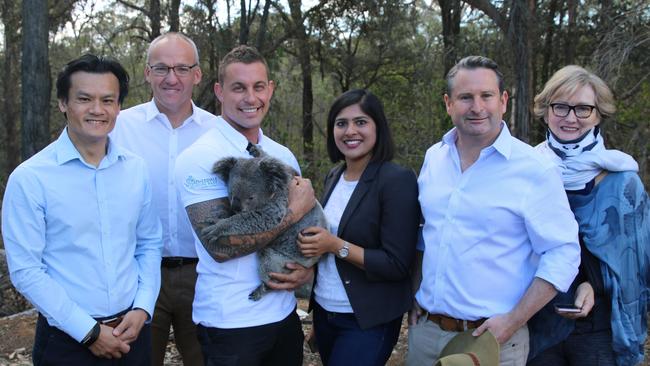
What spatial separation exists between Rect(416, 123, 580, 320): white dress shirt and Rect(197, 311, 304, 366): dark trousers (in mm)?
812

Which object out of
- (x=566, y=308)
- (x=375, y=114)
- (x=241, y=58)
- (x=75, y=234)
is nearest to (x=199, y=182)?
(x=75, y=234)

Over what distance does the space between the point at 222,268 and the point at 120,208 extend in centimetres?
59

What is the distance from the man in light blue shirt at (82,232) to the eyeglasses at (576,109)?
2252 millimetres

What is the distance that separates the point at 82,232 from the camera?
2.67m

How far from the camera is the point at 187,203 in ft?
9.28

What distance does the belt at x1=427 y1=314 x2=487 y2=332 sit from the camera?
2.82 metres

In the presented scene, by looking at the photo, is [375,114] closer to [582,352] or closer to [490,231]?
[490,231]

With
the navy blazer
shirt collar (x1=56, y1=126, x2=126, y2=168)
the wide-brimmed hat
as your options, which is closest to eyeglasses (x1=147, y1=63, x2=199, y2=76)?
shirt collar (x1=56, y1=126, x2=126, y2=168)

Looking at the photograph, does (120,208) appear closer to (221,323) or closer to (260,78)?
(221,323)

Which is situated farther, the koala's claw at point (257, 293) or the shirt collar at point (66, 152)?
the koala's claw at point (257, 293)

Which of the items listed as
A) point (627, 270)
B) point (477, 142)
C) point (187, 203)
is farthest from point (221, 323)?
point (627, 270)

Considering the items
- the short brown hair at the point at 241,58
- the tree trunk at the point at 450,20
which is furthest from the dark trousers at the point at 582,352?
the tree trunk at the point at 450,20

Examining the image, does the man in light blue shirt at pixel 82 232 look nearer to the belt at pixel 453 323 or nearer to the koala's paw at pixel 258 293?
the koala's paw at pixel 258 293

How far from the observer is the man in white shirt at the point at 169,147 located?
3.63 metres
